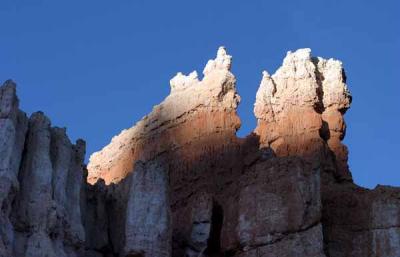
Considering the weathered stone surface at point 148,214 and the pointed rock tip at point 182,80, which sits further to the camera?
the pointed rock tip at point 182,80

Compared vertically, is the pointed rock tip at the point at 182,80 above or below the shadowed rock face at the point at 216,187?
above

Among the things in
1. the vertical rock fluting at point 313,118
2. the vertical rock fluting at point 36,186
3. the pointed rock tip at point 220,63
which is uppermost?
the pointed rock tip at point 220,63

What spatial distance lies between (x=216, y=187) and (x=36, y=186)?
40.7 ft

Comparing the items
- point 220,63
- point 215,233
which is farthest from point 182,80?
point 215,233

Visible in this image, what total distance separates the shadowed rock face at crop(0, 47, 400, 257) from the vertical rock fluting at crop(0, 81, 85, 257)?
0.05m

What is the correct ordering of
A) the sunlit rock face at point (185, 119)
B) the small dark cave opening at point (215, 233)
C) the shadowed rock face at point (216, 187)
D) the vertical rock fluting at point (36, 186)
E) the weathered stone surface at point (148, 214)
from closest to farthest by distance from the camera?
the vertical rock fluting at point (36, 186) → the shadowed rock face at point (216, 187) → the weathered stone surface at point (148, 214) → the small dark cave opening at point (215, 233) → the sunlit rock face at point (185, 119)

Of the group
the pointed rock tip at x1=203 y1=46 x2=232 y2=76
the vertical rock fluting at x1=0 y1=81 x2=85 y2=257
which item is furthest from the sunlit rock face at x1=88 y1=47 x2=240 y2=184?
the vertical rock fluting at x1=0 y1=81 x2=85 y2=257

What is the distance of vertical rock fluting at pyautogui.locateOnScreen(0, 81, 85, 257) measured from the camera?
1544 inches

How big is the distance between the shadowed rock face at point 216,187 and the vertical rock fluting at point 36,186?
0.16 ft

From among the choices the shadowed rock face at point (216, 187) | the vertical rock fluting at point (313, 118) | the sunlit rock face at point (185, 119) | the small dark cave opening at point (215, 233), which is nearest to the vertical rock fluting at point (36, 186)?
the shadowed rock face at point (216, 187)

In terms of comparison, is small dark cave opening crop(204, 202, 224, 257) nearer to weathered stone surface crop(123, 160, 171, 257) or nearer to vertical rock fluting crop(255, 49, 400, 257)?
weathered stone surface crop(123, 160, 171, 257)

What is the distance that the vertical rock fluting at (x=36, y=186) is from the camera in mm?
39219

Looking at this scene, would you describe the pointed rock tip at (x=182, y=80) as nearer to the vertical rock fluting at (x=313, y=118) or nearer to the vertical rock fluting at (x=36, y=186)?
the vertical rock fluting at (x=313, y=118)

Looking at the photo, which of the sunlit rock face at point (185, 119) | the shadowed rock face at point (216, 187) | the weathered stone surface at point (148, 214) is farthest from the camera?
the sunlit rock face at point (185, 119)
